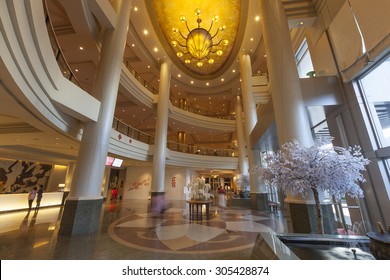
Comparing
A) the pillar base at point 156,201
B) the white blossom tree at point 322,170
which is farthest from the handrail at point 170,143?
the white blossom tree at point 322,170

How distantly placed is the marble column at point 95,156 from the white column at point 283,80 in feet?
18.0

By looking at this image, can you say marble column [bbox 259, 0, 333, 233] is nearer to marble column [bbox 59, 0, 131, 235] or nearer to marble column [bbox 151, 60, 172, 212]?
marble column [bbox 59, 0, 131, 235]

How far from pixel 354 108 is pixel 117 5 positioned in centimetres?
944

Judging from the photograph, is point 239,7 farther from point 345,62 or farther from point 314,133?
point 314,133

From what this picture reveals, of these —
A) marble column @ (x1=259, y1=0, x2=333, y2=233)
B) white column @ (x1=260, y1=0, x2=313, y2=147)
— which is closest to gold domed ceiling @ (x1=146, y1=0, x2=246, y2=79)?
white column @ (x1=260, y1=0, x2=313, y2=147)

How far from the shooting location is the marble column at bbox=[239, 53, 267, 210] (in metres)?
9.74

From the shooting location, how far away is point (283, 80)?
475 cm

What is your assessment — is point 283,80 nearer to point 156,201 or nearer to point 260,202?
point 260,202

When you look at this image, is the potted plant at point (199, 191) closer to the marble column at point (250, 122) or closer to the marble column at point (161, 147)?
the marble column at point (250, 122)

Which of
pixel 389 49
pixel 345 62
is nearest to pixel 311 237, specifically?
pixel 389 49

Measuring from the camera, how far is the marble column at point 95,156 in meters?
4.88

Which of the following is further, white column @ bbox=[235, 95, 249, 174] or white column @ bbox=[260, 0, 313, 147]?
white column @ bbox=[235, 95, 249, 174]

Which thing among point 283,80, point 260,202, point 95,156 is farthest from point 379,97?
point 95,156

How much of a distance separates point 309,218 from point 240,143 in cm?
1170
